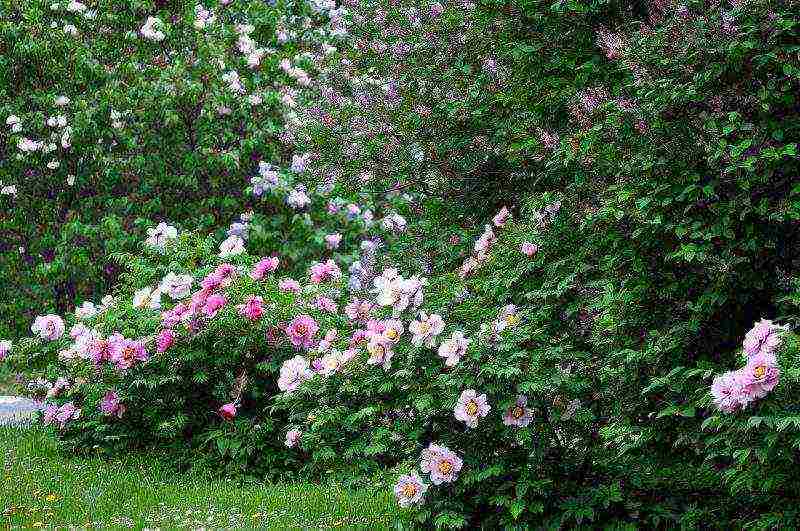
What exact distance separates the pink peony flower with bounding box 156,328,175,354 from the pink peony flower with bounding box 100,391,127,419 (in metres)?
0.39

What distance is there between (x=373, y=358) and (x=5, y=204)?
6.09 metres

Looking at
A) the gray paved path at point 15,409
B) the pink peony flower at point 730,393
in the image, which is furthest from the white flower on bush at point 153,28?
the pink peony flower at point 730,393

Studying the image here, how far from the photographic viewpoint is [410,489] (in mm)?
4273

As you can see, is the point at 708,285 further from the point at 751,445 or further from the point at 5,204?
the point at 5,204

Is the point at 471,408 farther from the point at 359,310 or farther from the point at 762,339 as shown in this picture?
the point at 359,310

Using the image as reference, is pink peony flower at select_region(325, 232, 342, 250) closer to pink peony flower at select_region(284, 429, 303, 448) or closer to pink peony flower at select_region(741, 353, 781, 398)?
pink peony flower at select_region(284, 429, 303, 448)

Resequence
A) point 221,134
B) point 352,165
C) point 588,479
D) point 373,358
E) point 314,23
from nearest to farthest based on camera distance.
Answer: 1. point 588,479
2. point 373,358
3. point 352,165
4. point 221,134
5. point 314,23

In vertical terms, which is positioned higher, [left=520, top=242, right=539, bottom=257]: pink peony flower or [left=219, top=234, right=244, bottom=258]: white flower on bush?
[left=219, top=234, right=244, bottom=258]: white flower on bush

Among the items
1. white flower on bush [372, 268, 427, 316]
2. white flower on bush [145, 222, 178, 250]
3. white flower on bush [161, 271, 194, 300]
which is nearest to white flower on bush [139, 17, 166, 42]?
white flower on bush [145, 222, 178, 250]

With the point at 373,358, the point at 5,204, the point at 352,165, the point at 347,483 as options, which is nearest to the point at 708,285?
the point at 373,358

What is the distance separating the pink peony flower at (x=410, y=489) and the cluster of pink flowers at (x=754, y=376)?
1293 mm

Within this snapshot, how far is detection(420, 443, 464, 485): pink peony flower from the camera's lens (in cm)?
418

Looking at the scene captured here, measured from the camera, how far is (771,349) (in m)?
3.37

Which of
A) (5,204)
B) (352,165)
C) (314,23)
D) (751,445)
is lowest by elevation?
(751,445)
